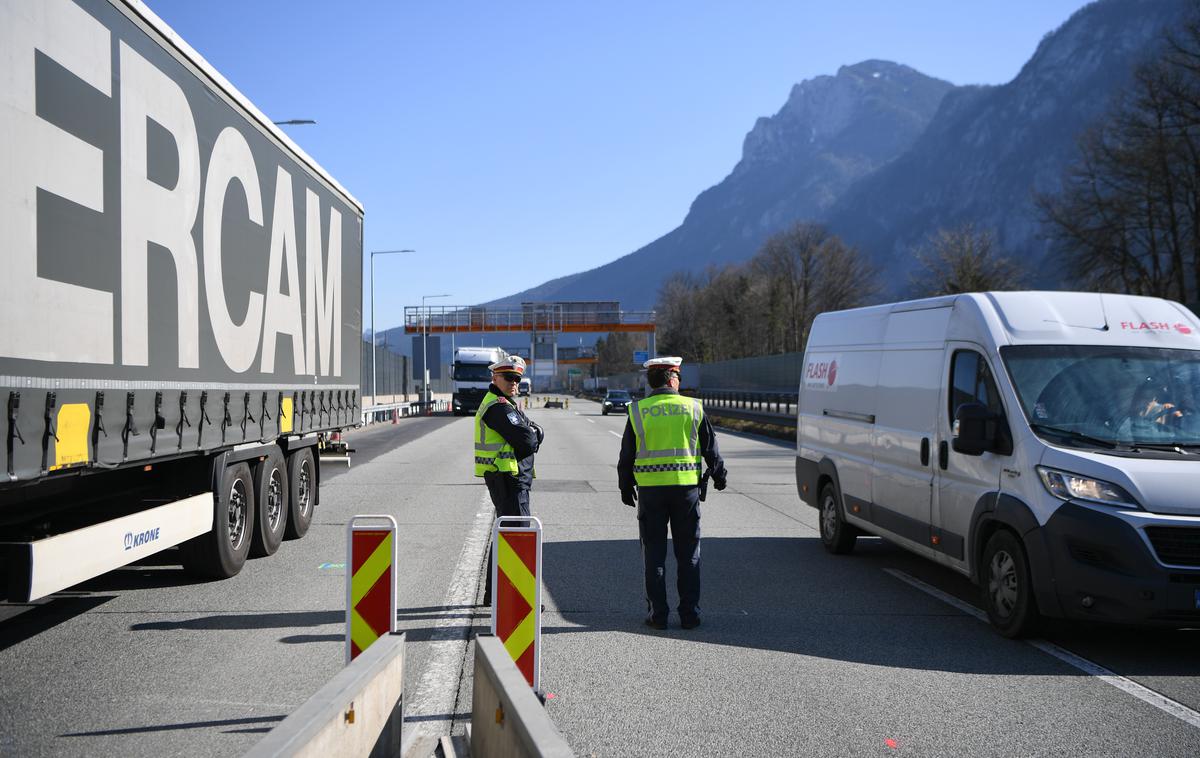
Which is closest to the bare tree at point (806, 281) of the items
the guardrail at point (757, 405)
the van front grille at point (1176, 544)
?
the guardrail at point (757, 405)

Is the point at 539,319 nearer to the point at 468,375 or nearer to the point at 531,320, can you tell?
the point at 531,320

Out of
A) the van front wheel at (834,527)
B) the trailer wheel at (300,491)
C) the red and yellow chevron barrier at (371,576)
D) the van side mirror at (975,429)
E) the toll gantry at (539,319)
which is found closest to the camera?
the red and yellow chevron barrier at (371,576)

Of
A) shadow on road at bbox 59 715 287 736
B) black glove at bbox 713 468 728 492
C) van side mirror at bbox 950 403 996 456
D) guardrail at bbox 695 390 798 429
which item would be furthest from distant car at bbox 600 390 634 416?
shadow on road at bbox 59 715 287 736

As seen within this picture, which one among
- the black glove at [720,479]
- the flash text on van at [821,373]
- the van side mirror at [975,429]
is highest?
the flash text on van at [821,373]

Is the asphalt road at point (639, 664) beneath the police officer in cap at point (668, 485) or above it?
beneath

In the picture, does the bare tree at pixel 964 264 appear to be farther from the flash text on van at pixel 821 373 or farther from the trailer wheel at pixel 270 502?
the trailer wheel at pixel 270 502

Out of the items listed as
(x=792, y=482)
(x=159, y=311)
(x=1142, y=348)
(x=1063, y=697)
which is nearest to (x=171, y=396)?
(x=159, y=311)

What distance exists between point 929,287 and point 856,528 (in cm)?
5809

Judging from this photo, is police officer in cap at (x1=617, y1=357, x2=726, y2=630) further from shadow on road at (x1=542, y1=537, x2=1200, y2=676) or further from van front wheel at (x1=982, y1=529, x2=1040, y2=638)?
van front wheel at (x1=982, y1=529, x2=1040, y2=638)

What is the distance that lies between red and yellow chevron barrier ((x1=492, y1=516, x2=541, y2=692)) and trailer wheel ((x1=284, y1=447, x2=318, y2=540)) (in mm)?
5428

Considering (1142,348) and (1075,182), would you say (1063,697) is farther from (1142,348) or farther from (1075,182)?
(1075,182)

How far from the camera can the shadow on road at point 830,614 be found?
22.4 ft

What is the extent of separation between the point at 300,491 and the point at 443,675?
5490 mm

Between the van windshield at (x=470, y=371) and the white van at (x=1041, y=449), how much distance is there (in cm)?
4301
